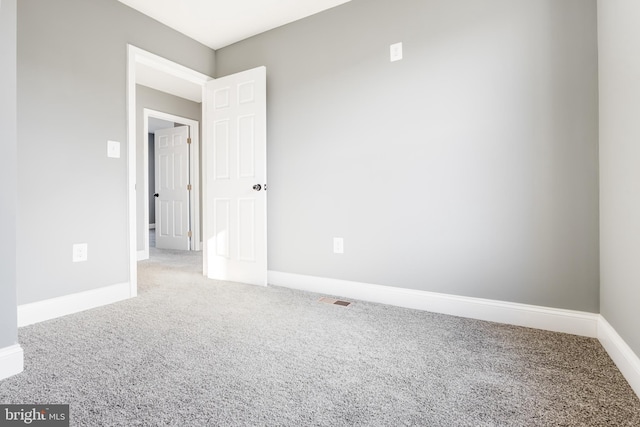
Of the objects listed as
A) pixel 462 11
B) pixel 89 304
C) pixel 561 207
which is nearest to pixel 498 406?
pixel 561 207

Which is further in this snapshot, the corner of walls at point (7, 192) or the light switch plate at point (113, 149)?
the light switch plate at point (113, 149)

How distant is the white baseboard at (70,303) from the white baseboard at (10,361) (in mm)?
772

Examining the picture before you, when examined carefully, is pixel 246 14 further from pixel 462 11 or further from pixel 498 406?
pixel 498 406

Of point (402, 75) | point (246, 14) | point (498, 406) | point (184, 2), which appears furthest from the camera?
point (246, 14)

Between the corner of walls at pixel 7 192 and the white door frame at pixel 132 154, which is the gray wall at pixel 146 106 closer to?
the white door frame at pixel 132 154

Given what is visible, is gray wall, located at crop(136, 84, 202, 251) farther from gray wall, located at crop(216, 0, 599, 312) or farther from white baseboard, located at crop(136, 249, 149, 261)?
gray wall, located at crop(216, 0, 599, 312)

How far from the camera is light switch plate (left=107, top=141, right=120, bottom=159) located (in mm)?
2482

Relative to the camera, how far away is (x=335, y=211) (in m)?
2.64

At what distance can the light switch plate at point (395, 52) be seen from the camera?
231 centimetres

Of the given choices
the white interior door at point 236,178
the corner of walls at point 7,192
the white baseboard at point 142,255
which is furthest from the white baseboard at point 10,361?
the white baseboard at point 142,255

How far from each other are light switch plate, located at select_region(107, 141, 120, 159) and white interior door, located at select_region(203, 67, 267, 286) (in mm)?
838

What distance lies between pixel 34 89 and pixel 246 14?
1674mm

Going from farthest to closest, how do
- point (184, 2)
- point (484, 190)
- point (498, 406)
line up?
point (184, 2) → point (484, 190) → point (498, 406)

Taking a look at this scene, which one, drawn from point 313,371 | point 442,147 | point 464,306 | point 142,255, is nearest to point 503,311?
point 464,306
